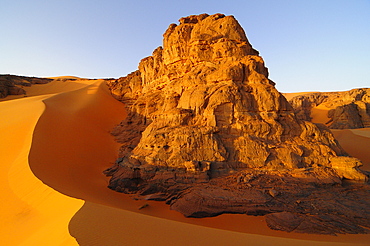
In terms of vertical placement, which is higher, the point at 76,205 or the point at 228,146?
the point at 228,146

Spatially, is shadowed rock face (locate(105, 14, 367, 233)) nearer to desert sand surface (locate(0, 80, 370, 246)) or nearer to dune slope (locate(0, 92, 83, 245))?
desert sand surface (locate(0, 80, 370, 246))

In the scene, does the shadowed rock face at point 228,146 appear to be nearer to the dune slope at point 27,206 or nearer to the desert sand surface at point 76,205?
the desert sand surface at point 76,205

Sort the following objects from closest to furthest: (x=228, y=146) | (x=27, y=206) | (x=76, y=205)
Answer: (x=76, y=205)
(x=27, y=206)
(x=228, y=146)

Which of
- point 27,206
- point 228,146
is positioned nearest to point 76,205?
point 27,206

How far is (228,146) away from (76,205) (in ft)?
20.5

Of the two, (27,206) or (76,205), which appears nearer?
(76,205)

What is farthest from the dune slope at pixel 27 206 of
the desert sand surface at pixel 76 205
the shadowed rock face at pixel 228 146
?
the shadowed rock face at pixel 228 146

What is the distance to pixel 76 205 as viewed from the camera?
233 inches

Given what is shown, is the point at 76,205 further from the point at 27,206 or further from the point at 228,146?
the point at 228,146

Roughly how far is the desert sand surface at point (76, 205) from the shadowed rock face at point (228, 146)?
→ 0.68m

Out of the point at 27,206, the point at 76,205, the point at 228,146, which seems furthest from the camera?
the point at 228,146

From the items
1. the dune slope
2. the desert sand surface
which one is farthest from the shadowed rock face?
the dune slope

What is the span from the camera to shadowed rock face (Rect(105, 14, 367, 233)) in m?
7.57

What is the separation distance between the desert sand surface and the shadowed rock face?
2.24ft
